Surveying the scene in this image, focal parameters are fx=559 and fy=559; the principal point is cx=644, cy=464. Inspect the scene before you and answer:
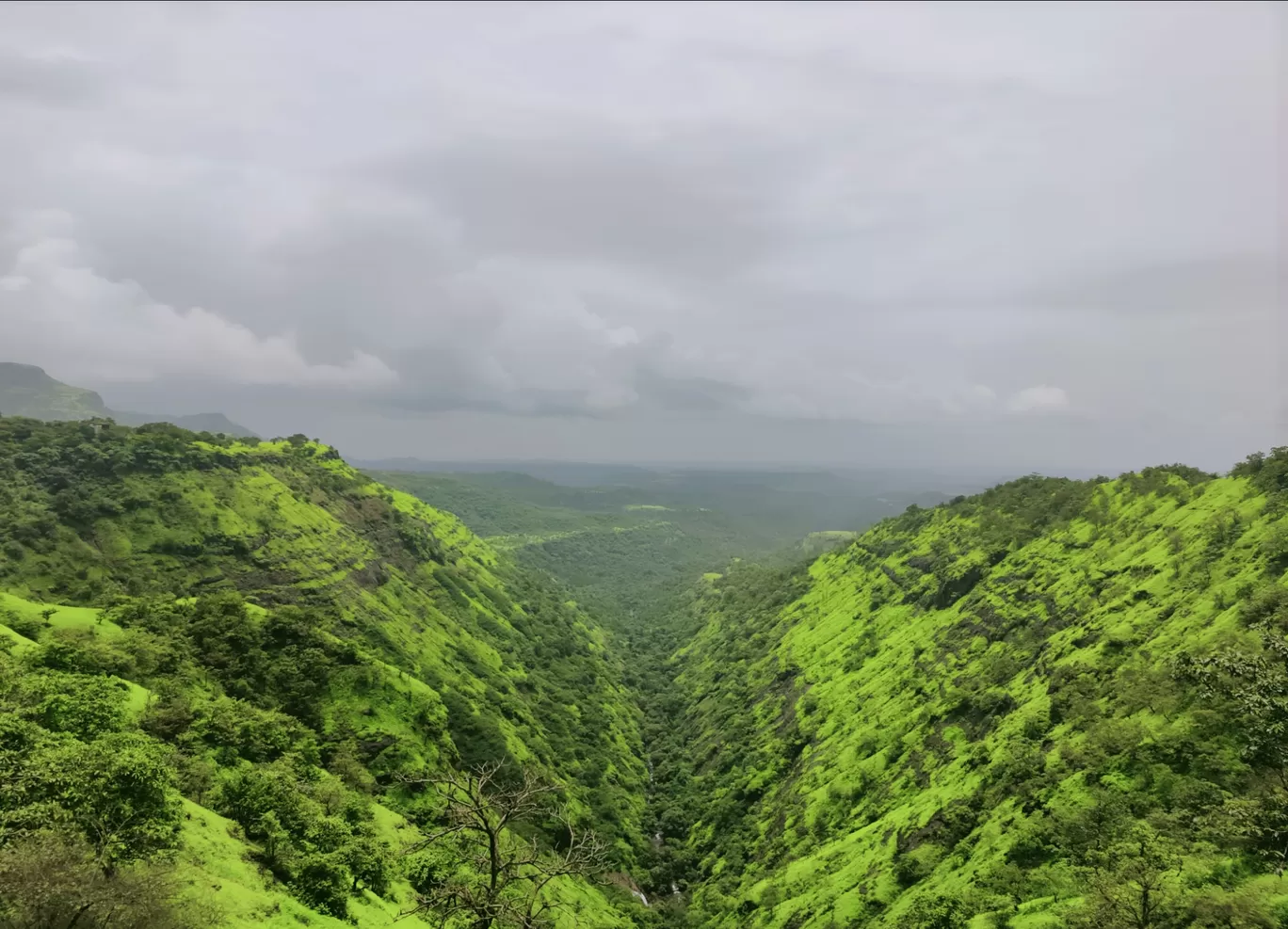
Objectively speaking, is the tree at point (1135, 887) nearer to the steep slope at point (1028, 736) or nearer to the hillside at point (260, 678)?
the steep slope at point (1028, 736)

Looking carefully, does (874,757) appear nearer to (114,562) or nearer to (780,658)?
(780,658)

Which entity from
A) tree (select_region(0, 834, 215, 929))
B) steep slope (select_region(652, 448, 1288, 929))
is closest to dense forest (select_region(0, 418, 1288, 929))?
tree (select_region(0, 834, 215, 929))

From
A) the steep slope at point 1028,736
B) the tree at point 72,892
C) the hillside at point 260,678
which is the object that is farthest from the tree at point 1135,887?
the tree at point 72,892

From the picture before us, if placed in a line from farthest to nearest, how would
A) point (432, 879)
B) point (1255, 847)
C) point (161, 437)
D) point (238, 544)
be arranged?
1. point (161, 437)
2. point (238, 544)
3. point (432, 879)
4. point (1255, 847)

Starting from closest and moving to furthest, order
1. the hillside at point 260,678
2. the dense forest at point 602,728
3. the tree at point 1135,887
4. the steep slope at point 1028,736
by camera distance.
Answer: the tree at point 1135,887, the dense forest at point 602,728, the hillside at point 260,678, the steep slope at point 1028,736

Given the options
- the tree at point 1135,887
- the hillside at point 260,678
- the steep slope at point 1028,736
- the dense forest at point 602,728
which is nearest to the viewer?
the tree at point 1135,887

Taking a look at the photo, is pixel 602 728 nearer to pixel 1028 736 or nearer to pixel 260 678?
pixel 260 678

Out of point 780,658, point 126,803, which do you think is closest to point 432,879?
point 126,803

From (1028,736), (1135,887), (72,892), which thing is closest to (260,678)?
(72,892)
